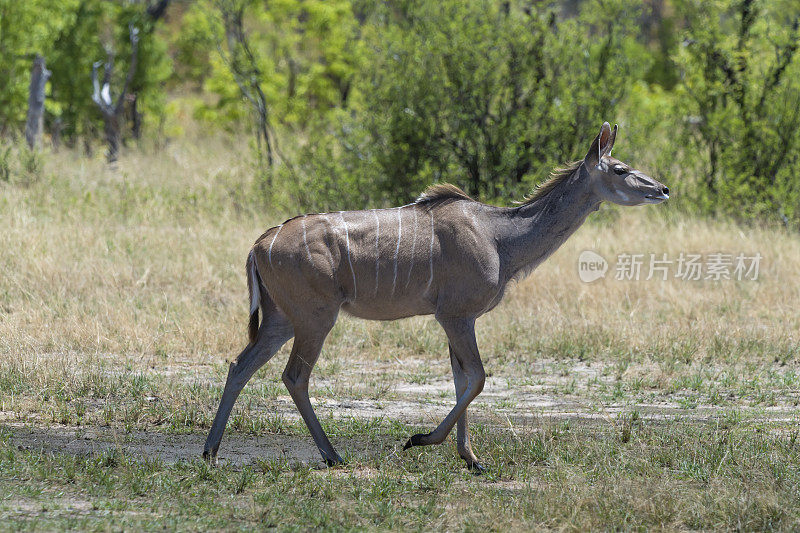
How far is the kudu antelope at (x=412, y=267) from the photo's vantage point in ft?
21.8

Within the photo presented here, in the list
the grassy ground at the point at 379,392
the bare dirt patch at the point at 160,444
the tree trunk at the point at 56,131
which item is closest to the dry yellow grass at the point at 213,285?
the grassy ground at the point at 379,392

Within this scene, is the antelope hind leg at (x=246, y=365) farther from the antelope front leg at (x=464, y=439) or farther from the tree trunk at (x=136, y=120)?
the tree trunk at (x=136, y=120)

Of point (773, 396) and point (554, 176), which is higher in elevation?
point (554, 176)

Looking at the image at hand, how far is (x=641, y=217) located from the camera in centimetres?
1550

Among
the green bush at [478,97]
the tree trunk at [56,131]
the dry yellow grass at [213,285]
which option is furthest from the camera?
the tree trunk at [56,131]

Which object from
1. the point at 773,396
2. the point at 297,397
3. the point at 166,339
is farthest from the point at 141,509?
the point at 773,396

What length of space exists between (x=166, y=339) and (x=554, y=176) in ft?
14.4

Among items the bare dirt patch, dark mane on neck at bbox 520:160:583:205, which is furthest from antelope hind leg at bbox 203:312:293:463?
dark mane on neck at bbox 520:160:583:205

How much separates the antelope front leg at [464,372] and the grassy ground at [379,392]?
0.63ft

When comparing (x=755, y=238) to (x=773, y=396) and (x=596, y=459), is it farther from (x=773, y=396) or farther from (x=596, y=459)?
(x=596, y=459)

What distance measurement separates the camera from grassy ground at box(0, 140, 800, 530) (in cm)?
563

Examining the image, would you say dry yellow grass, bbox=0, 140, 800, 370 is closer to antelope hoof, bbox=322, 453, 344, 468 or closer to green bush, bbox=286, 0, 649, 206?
green bush, bbox=286, 0, 649, 206

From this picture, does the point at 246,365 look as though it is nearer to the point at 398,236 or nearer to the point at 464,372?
the point at 398,236

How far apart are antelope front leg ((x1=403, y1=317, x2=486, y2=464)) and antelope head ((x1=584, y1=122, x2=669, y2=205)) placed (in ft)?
4.47
